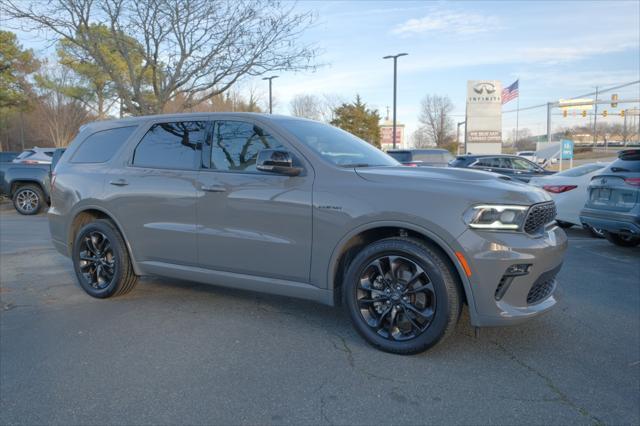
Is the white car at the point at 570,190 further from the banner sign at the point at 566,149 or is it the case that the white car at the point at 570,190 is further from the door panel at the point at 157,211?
the banner sign at the point at 566,149

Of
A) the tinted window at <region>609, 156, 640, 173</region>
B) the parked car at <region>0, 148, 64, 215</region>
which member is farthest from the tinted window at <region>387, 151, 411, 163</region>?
the parked car at <region>0, 148, 64, 215</region>

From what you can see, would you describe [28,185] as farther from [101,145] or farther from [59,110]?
[59,110]

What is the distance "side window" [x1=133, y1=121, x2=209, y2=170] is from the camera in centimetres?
441

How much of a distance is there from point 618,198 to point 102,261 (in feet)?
21.5

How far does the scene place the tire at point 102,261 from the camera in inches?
189

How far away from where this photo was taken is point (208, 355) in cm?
351

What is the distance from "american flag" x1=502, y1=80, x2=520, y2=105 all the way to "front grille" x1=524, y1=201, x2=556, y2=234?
140ft

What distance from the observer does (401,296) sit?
3.46m

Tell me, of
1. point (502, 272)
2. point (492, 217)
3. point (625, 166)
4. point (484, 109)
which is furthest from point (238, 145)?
point (484, 109)

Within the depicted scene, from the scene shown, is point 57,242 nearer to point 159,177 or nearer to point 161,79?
point 159,177

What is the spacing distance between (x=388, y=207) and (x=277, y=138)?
3.86 ft

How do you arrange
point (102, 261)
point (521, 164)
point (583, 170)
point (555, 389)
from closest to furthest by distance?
point (555, 389)
point (102, 261)
point (583, 170)
point (521, 164)

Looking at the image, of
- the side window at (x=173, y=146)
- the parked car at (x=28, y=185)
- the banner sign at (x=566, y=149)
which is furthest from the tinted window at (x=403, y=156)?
the banner sign at (x=566, y=149)

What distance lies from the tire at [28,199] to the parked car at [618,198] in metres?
12.7
